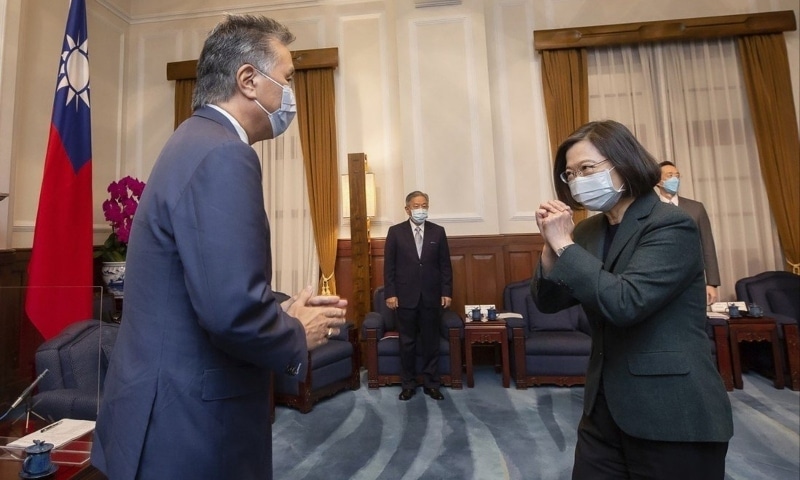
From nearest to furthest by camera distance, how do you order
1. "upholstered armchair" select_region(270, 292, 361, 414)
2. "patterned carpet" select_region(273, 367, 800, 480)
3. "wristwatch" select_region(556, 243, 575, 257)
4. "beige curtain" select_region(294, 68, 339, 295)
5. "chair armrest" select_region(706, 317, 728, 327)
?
"wristwatch" select_region(556, 243, 575, 257), "patterned carpet" select_region(273, 367, 800, 480), "upholstered armchair" select_region(270, 292, 361, 414), "chair armrest" select_region(706, 317, 728, 327), "beige curtain" select_region(294, 68, 339, 295)

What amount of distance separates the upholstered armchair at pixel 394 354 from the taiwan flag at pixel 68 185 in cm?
235

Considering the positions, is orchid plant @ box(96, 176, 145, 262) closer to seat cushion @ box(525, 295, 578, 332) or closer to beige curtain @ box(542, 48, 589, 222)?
seat cushion @ box(525, 295, 578, 332)

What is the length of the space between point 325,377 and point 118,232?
2.64 meters

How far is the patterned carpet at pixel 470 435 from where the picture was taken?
91.7 inches


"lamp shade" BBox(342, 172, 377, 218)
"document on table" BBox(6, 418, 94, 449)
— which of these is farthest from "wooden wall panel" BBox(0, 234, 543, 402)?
"document on table" BBox(6, 418, 94, 449)

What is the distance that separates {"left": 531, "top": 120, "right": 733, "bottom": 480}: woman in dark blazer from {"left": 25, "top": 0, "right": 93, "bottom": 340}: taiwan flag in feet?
11.5

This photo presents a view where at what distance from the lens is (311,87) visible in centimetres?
510

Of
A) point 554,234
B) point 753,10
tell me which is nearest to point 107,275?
point 554,234

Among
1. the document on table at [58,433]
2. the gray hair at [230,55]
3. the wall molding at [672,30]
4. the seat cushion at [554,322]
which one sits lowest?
the seat cushion at [554,322]

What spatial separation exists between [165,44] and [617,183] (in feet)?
20.4

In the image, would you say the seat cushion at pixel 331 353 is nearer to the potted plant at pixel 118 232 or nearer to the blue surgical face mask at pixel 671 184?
the potted plant at pixel 118 232

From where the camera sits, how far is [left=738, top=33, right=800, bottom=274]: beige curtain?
4473 millimetres

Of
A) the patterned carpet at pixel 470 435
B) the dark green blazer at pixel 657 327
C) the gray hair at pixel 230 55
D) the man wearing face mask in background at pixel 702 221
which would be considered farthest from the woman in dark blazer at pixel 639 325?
the man wearing face mask in background at pixel 702 221

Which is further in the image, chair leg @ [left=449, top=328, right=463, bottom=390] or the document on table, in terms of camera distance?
chair leg @ [left=449, top=328, right=463, bottom=390]
